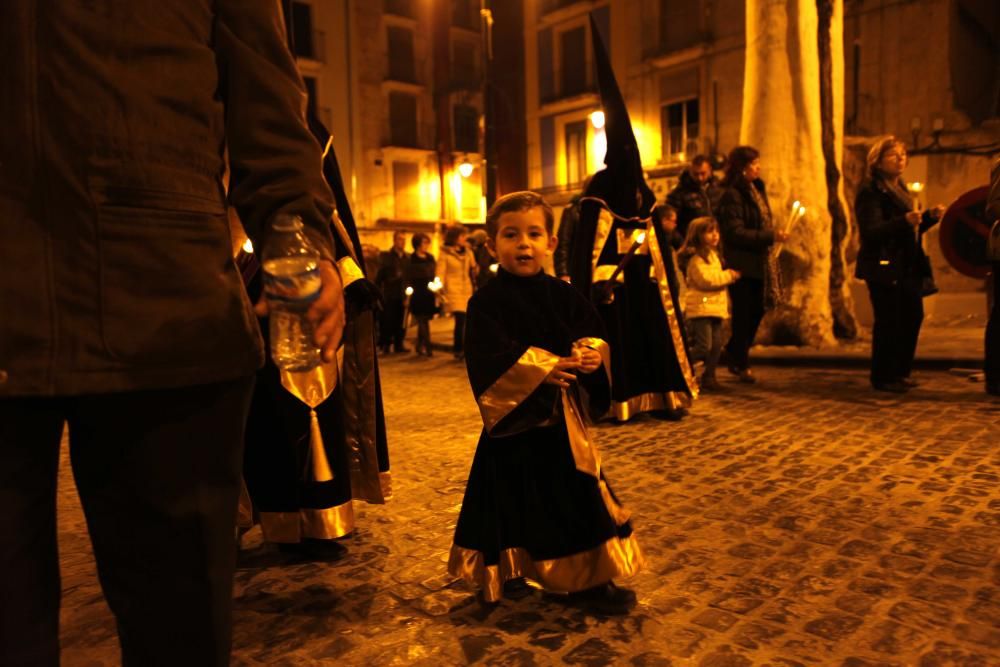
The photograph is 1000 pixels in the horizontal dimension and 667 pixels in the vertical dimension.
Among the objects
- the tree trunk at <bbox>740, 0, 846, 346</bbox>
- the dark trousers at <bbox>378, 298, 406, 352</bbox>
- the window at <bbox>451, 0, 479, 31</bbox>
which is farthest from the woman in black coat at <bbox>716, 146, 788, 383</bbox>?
the window at <bbox>451, 0, 479, 31</bbox>

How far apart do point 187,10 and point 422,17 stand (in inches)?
1430

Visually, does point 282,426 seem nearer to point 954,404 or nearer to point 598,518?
point 598,518

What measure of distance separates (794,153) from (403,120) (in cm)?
2740

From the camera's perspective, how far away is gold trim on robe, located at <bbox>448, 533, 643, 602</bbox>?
2510mm

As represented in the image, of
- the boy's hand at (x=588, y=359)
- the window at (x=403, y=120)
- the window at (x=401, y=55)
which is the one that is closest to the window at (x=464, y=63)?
the window at (x=401, y=55)

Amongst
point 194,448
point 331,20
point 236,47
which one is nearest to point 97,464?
point 194,448

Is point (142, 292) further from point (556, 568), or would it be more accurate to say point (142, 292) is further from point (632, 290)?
point (632, 290)

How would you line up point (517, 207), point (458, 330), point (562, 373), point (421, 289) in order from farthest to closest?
1. point (421, 289)
2. point (458, 330)
3. point (517, 207)
4. point (562, 373)

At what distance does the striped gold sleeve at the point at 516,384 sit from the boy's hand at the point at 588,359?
0.08 meters

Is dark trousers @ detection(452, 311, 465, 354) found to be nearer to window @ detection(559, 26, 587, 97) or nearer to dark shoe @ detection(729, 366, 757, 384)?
dark shoe @ detection(729, 366, 757, 384)

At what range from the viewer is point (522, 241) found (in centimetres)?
269

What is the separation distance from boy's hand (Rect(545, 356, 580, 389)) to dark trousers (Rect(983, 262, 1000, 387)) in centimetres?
485

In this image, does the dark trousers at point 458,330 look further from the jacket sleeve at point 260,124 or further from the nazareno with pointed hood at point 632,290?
the jacket sleeve at point 260,124

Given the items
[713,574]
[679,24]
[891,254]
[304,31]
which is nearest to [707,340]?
[891,254]
